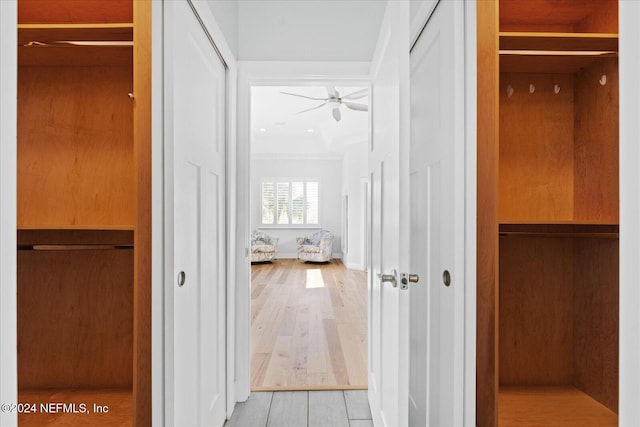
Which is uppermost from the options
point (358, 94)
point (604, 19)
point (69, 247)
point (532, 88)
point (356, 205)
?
point (358, 94)

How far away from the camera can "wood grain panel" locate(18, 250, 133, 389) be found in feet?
5.18

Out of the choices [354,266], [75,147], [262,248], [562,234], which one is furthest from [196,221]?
[262,248]

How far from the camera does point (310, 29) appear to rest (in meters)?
2.36

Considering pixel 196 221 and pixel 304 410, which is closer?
pixel 196 221

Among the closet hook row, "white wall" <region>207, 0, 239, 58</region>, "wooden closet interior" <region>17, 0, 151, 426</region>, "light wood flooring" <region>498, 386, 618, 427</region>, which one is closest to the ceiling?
"white wall" <region>207, 0, 239, 58</region>

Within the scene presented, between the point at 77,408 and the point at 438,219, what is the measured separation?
5.46 feet

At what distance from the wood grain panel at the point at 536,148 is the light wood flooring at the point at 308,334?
158 cm

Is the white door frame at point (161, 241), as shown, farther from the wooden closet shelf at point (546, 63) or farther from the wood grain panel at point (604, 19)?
the wood grain panel at point (604, 19)

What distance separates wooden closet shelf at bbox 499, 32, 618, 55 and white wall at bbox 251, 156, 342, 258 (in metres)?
8.16

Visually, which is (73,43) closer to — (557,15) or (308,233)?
(557,15)

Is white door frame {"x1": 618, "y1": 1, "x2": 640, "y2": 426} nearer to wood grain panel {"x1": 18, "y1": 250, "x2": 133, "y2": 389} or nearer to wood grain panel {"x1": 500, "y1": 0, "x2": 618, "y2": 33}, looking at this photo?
wood grain panel {"x1": 500, "y1": 0, "x2": 618, "y2": 33}

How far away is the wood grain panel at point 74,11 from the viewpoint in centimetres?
157

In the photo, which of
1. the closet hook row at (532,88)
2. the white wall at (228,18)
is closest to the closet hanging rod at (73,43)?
the white wall at (228,18)

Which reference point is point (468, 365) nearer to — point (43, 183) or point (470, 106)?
point (470, 106)
